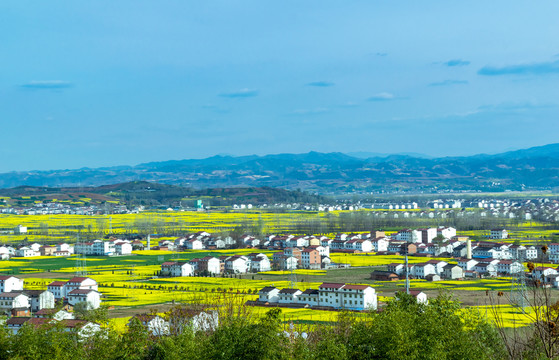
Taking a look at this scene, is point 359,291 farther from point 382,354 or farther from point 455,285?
point 382,354

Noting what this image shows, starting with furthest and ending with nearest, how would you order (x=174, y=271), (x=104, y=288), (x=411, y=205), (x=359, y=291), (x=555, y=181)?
(x=555, y=181)
(x=411, y=205)
(x=174, y=271)
(x=104, y=288)
(x=359, y=291)

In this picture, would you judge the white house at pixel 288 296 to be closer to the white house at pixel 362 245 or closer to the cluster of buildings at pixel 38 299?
the cluster of buildings at pixel 38 299

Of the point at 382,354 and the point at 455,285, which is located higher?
the point at 382,354

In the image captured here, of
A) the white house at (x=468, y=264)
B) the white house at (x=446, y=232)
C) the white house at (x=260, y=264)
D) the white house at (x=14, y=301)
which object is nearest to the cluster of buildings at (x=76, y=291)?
the white house at (x=14, y=301)

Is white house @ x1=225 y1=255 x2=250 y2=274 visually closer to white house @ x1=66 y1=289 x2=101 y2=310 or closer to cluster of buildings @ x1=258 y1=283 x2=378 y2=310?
cluster of buildings @ x1=258 y1=283 x2=378 y2=310

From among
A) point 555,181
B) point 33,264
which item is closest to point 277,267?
point 33,264
